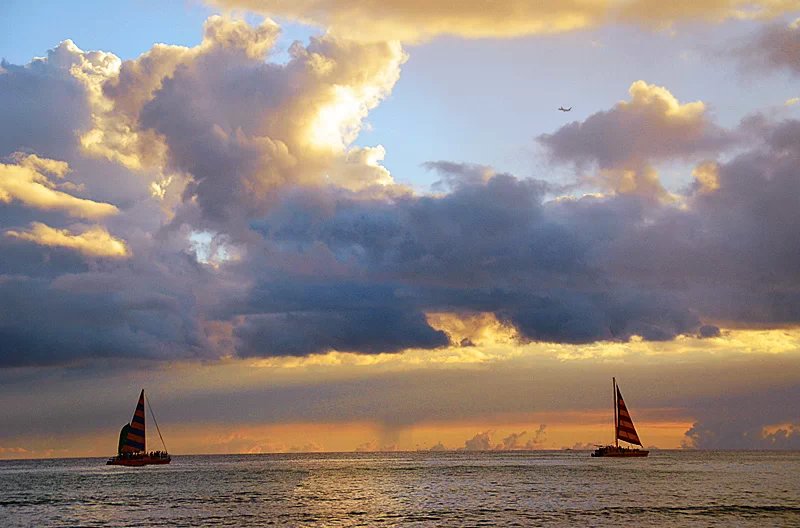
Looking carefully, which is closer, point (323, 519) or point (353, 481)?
point (323, 519)

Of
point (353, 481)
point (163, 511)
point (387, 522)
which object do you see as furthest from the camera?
point (353, 481)

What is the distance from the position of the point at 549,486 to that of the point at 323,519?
219 ft

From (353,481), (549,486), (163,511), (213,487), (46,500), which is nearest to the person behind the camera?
(163,511)

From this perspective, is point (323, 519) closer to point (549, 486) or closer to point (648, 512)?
point (648, 512)

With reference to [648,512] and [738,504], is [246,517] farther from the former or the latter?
[738,504]

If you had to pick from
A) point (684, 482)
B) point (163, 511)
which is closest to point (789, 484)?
point (684, 482)

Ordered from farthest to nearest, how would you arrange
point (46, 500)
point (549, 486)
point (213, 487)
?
point (213, 487)
point (549, 486)
point (46, 500)

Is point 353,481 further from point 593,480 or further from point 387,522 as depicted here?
point 387,522

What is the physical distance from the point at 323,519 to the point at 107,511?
31977 mm

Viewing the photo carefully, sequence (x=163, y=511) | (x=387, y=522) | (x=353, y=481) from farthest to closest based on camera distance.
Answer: (x=353, y=481) < (x=163, y=511) < (x=387, y=522)

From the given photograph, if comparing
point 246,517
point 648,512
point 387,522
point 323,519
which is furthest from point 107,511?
point 648,512

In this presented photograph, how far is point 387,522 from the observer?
102 metres

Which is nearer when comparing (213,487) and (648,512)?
(648,512)

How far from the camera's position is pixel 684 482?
17050 centimetres
